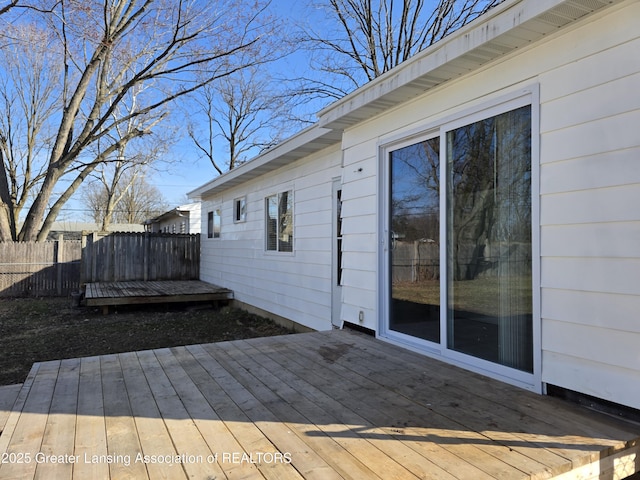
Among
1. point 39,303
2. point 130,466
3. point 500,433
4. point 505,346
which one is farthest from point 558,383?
point 39,303

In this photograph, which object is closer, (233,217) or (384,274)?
(384,274)

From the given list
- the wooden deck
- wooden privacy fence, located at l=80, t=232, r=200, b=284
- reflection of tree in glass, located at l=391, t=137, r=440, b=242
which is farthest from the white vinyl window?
wooden privacy fence, located at l=80, t=232, r=200, b=284

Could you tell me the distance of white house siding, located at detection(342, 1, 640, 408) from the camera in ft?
6.77

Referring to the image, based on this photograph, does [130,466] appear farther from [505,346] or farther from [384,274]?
[384,274]

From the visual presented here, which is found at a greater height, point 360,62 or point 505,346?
point 360,62

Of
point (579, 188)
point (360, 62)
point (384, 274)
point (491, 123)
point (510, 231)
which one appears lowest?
point (384, 274)

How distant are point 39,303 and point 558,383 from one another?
35.2 ft

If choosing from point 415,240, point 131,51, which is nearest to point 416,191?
point 415,240

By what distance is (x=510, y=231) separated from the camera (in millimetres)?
2662

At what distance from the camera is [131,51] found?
37.0ft

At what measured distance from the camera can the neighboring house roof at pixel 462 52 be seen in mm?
2258

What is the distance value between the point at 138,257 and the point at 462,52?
10681 mm

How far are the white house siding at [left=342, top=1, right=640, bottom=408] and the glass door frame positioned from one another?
4 cm

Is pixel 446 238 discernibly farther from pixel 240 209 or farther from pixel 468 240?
pixel 240 209
